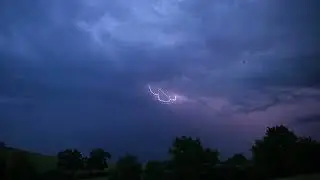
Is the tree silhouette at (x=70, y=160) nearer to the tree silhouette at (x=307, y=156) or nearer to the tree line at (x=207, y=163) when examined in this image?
the tree line at (x=207, y=163)

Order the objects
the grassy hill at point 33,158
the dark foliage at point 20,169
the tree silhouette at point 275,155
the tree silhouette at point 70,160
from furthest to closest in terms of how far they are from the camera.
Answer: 1. the tree silhouette at point 70,160
2. the tree silhouette at point 275,155
3. the grassy hill at point 33,158
4. the dark foliage at point 20,169

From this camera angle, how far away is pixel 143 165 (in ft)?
147

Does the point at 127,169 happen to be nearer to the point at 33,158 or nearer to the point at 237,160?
the point at 237,160

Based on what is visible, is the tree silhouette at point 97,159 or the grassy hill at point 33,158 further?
the tree silhouette at point 97,159

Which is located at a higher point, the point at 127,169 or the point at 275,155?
the point at 275,155

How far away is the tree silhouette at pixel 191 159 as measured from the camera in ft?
150

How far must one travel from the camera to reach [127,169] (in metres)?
43.6

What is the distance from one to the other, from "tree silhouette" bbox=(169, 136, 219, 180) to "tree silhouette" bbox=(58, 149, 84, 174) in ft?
46.4

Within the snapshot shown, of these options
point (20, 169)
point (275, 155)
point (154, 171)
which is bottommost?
point (154, 171)

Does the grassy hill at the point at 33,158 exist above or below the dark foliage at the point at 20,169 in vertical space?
above

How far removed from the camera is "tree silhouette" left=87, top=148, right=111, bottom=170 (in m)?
58.8

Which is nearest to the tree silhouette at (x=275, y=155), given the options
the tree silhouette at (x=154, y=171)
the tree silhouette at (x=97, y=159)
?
the tree silhouette at (x=154, y=171)

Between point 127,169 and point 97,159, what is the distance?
16.8 meters

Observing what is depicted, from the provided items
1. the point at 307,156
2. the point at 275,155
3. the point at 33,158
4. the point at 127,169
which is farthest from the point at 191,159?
the point at 33,158
